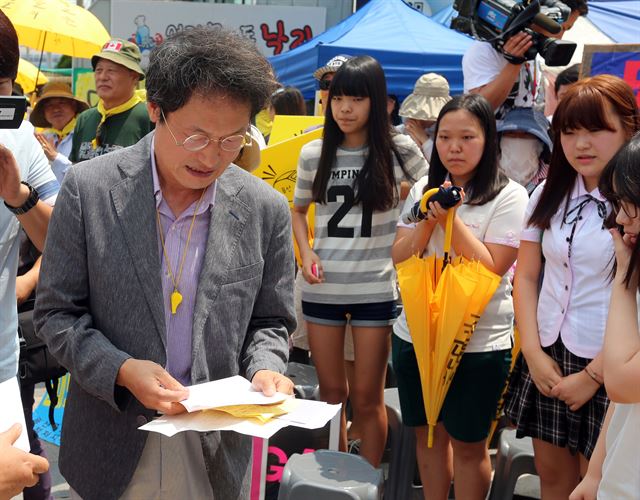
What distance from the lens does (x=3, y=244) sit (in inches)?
97.2

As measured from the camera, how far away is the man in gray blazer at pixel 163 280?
6.32 feet

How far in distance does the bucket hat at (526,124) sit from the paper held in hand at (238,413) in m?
2.48

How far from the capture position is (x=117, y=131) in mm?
5141

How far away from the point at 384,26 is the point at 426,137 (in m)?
4.96

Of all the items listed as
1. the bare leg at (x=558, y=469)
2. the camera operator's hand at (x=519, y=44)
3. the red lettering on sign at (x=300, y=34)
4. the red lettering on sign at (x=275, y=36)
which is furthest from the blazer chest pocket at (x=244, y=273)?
the red lettering on sign at (x=300, y=34)

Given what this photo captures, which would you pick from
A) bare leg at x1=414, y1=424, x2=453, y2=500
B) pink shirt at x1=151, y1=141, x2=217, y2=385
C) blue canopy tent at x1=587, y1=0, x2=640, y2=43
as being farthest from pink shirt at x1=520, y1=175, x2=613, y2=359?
blue canopy tent at x1=587, y1=0, x2=640, y2=43

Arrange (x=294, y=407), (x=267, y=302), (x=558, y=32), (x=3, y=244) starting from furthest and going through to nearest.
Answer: (x=558, y=32)
(x=3, y=244)
(x=267, y=302)
(x=294, y=407)

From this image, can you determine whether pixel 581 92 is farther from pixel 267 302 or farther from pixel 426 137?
pixel 426 137

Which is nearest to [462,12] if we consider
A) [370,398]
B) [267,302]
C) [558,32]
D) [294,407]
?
[558,32]

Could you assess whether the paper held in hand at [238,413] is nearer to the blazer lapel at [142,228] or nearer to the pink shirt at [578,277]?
the blazer lapel at [142,228]

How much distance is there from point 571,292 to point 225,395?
1.60m

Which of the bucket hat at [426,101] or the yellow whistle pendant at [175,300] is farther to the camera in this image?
the bucket hat at [426,101]

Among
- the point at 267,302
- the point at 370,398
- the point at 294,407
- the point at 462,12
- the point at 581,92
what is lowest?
the point at 370,398

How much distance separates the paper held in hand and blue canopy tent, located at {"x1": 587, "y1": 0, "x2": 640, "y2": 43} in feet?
32.6
